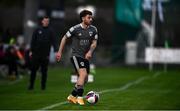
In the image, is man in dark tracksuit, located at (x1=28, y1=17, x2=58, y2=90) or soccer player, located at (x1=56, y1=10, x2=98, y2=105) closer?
soccer player, located at (x1=56, y1=10, x2=98, y2=105)

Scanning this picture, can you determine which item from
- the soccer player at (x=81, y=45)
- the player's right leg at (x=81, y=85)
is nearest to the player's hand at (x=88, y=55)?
the soccer player at (x=81, y=45)

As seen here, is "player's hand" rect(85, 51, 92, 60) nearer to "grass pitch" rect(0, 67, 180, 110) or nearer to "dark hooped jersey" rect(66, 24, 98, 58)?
"dark hooped jersey" rect(66, 24, 98, 58)

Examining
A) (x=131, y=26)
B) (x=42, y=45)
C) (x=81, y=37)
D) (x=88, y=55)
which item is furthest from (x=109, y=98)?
(x=131, y=26)

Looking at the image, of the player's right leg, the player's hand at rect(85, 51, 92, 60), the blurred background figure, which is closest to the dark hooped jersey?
the player's hand at rect(85, 51, 92, 60)

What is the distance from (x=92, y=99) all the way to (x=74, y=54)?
1219mm

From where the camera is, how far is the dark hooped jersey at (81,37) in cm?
1742

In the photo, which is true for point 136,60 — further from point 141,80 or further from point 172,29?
point 141,80

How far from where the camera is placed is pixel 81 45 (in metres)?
17.5

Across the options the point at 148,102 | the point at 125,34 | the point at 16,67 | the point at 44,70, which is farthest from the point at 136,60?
the point at 148,102

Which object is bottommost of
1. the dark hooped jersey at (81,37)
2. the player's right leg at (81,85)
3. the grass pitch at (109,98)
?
the grass pitch at (109,98)

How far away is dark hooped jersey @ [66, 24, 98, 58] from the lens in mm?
17422

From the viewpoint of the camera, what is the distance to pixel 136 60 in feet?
131

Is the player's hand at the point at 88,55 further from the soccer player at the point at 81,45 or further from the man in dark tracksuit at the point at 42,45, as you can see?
the man in dark tracksuit at the point at 42,45

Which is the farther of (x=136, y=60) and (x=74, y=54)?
(x=136, y=60)
